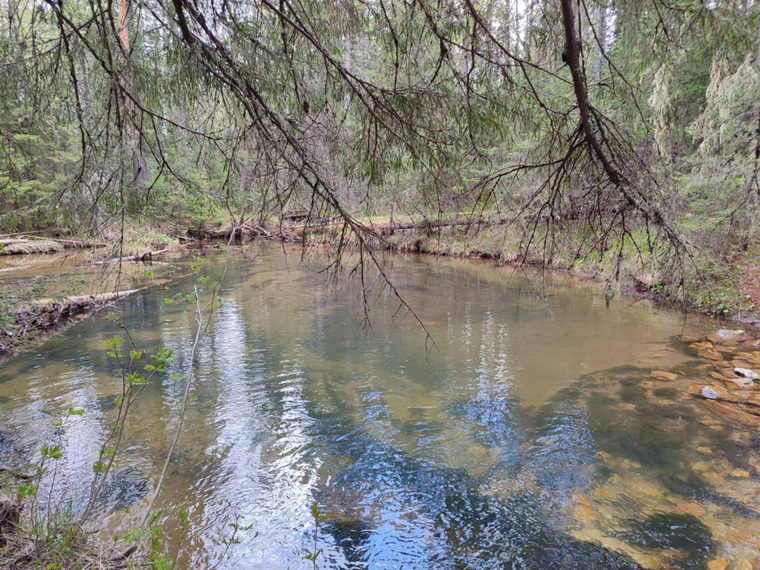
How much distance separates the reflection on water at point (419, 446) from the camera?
11.9ft

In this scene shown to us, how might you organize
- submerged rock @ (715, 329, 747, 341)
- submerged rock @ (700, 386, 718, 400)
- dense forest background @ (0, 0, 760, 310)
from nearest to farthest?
dense forest background @ (0, 0, 760, 310) → submerged rock @ (700, 386, 718, 400) → submerged rock @ (715, 329, 747, 341)

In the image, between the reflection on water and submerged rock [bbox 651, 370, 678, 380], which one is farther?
submerged rock [bbox 651, 370, 678, 380]

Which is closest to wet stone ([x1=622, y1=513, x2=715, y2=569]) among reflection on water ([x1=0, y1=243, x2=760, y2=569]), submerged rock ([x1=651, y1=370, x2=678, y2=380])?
reflection on water ([x1=0, y1=243, x2=760, y2=569])

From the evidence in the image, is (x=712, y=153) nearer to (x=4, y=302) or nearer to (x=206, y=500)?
(x=206, y=500)

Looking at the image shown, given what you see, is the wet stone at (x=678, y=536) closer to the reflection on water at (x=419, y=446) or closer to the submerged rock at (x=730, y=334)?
the reflection on water at (x=419, y=446)

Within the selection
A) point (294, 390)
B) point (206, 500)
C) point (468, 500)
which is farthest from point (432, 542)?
point (294, 390)

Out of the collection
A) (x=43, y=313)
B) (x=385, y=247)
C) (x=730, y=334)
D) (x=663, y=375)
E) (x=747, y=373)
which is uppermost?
(x=385, y=247)

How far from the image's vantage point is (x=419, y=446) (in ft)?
16.5

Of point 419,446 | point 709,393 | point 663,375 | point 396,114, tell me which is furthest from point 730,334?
point 396,114

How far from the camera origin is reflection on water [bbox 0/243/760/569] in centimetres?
364

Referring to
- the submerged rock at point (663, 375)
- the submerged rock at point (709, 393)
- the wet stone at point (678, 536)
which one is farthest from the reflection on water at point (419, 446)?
the submerged rock at point (709, 393)

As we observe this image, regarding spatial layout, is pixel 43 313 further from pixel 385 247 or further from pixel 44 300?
pixel 385 247

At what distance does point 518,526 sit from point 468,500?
500 mm

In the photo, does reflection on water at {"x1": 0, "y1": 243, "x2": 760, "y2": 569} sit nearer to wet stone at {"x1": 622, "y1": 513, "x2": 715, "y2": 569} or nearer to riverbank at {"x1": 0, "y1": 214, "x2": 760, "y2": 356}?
wet stone at {"x1": 622, "y1": 513, "x2": 715, "y2": 569}
